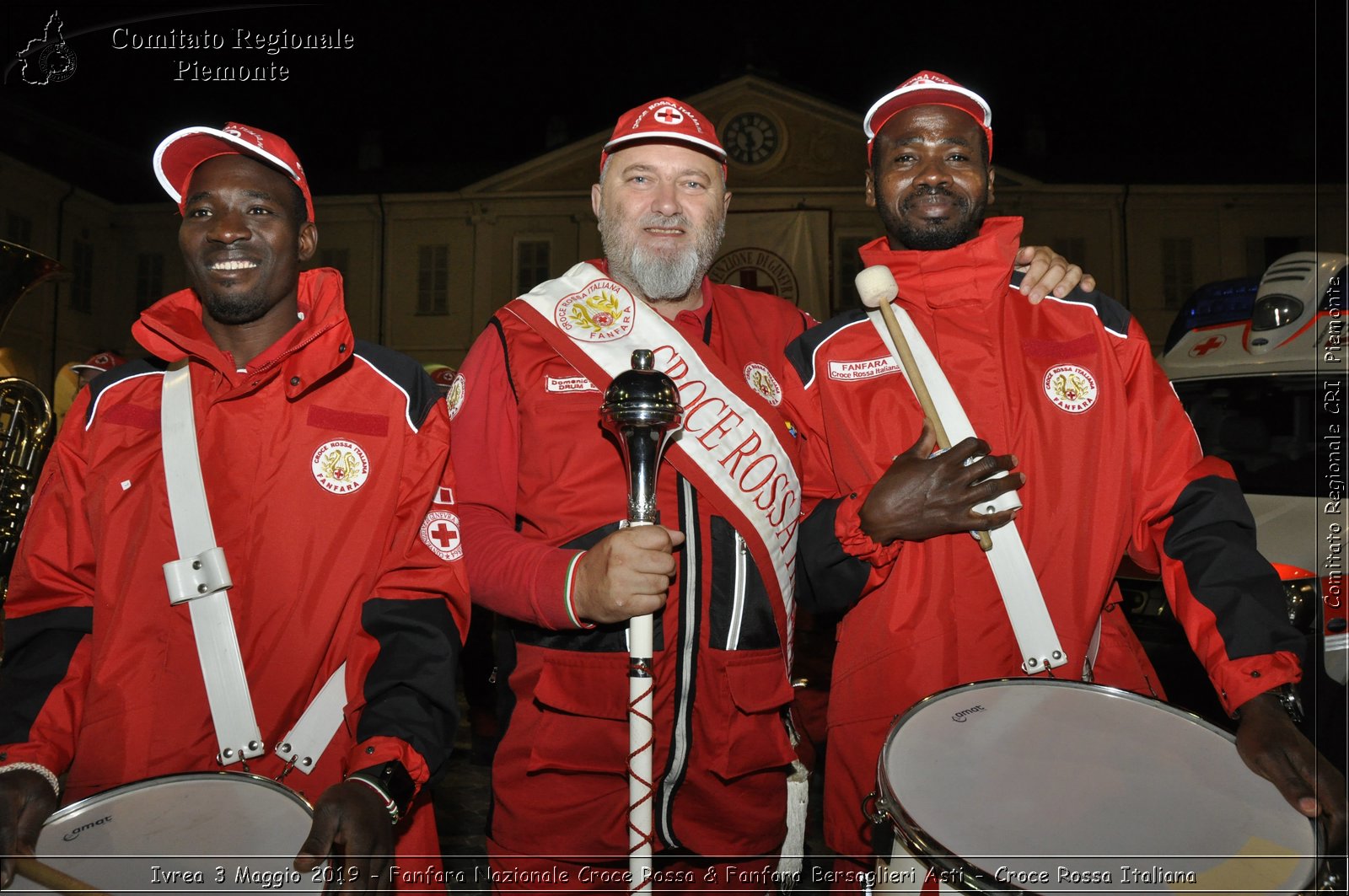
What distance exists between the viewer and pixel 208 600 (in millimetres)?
2197

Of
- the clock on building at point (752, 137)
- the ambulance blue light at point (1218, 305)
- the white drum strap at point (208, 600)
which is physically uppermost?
the clock on building at point (752, 137)

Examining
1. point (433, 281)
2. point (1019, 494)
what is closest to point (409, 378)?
point (1019, 494)

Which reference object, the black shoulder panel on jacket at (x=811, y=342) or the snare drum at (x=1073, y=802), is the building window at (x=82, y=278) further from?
the snare drum at (x=1073, y=802)

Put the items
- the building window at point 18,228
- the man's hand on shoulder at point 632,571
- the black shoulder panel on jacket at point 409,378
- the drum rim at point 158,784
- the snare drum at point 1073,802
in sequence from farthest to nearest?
the building window at point 18,228 → the black shoulder panel on jacket at point 409,378 → the man's hand on shoulder at point 632,571 → the drum rim at point 158,784 → the snare drum at point 1073,802

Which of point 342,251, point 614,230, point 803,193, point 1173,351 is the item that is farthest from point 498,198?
point 614,230

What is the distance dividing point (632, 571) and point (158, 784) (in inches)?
39.1

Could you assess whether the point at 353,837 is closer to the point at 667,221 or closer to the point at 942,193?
the point at 667,221

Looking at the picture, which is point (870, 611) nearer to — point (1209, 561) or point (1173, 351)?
point (1209, 561)

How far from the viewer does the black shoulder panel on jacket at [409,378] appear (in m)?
2.43

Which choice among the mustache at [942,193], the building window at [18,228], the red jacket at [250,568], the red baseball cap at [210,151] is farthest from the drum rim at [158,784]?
the building window at [18,228]

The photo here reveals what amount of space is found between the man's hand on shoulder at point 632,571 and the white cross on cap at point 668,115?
1280 mm

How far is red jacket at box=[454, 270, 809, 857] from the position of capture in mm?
2396

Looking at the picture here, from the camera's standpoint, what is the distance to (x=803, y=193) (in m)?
24.6

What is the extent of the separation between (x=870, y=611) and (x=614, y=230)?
4.35 ft
